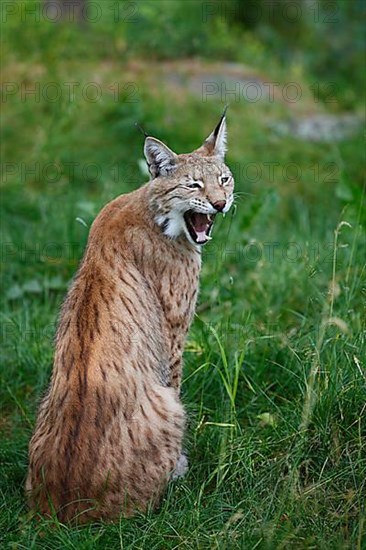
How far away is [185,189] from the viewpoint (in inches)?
170

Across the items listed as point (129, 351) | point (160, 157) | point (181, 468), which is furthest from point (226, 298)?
point (129, 351)

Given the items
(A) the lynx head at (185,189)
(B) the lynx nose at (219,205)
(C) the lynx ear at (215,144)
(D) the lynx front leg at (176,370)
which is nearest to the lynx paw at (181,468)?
(D) the lynx front leg at (176,370)

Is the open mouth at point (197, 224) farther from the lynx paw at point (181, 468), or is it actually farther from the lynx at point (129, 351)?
the lynx paw at point (181, 468)

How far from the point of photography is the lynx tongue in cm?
439

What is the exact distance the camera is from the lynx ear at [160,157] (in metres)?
4.38

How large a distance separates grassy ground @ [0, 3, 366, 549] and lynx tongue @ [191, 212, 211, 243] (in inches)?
19.0

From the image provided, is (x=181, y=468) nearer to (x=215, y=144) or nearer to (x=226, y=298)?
(x=215, y=144)

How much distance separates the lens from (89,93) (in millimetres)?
8727

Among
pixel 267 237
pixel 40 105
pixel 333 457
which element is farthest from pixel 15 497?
pixel 40 105

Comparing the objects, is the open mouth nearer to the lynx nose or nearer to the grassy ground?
the lynx nose

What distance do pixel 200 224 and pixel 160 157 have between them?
1.19 feet

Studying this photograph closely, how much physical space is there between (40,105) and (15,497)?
498 cm

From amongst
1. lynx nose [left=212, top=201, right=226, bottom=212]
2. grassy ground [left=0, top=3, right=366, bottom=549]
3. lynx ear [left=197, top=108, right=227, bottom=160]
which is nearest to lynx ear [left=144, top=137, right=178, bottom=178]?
lynx ear [left=197, top=108, right=227, bottom=160]

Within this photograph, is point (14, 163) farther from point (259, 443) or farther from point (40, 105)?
point (259, 443)
